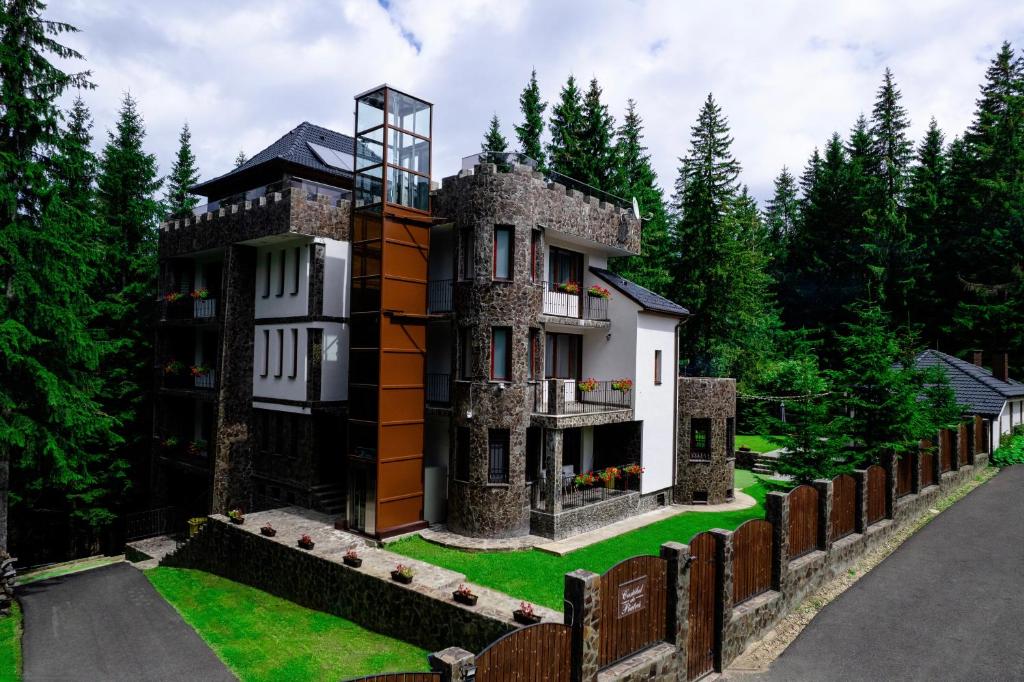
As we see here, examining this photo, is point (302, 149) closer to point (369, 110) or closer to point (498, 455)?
point (369, 110)

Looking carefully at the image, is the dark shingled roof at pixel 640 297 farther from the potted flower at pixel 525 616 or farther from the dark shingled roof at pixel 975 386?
the potted flower at pixel 525 616

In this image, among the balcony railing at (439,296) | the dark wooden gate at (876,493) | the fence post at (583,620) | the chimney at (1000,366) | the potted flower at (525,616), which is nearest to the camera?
the fence post at (583,620)

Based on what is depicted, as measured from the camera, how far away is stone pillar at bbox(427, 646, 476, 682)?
638 centimetres

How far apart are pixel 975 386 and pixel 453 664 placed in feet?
106

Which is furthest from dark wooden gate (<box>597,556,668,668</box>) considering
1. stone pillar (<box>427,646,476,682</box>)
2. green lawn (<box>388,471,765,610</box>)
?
green lawn (<box>388,471,765,610</box>)

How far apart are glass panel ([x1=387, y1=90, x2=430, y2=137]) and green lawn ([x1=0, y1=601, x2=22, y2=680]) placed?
1668 cm

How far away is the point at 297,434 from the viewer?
872 inches

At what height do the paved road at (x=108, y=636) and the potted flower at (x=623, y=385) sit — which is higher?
the potted flower at (x=623, y=385)

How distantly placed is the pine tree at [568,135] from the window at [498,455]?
2362 cm

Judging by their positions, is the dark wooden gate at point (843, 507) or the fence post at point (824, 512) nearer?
the fence post at point (824, 512)

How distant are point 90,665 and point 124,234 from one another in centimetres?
2409

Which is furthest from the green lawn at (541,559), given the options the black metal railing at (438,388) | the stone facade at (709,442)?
the black metal railing at (438,388)

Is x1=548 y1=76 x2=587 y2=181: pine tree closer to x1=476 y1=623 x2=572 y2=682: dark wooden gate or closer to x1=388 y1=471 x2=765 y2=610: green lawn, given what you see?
x1=388 y1=471 x2=765 y2=610: green lawn

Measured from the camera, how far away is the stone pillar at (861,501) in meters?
15.4
